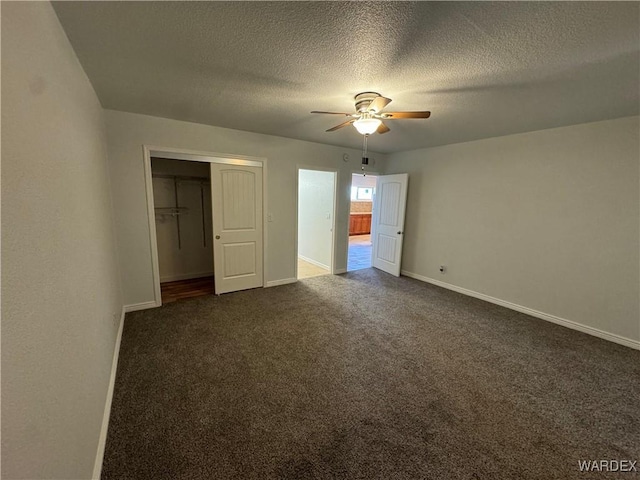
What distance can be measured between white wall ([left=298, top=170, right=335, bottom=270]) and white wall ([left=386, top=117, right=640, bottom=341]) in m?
1.79

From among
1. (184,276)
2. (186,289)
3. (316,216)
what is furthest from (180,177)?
(316,216)

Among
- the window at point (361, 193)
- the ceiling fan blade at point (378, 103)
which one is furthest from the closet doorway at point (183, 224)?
the window at point (361, 193)

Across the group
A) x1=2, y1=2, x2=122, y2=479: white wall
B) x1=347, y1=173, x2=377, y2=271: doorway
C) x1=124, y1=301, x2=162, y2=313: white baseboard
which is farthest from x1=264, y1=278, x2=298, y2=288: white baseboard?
x1=347, y1=173, x2=377, y2=271: doorway

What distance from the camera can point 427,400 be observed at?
6.67 feet

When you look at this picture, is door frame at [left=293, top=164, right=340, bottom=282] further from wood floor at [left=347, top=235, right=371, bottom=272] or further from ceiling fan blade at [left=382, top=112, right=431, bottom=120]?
ceiling fan blade at [left=382, top=112, right=431, bottom=120]

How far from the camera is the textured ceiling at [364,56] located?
4.40 feet

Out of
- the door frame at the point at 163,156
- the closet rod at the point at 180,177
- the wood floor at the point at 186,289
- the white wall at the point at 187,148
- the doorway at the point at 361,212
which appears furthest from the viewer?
the doorway at the point at 361,212

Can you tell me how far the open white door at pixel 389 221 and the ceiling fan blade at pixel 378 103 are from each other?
273cm

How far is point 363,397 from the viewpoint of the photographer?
2053 mm

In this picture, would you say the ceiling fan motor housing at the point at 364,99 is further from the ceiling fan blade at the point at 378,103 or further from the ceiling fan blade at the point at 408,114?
the ceiling fan blade at the point at 408,114

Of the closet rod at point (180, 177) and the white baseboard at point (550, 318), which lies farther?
the closet rod at point (180, 177)

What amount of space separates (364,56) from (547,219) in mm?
3155

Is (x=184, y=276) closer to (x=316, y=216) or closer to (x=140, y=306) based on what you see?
(x=140, y=306)

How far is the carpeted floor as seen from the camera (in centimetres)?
156
